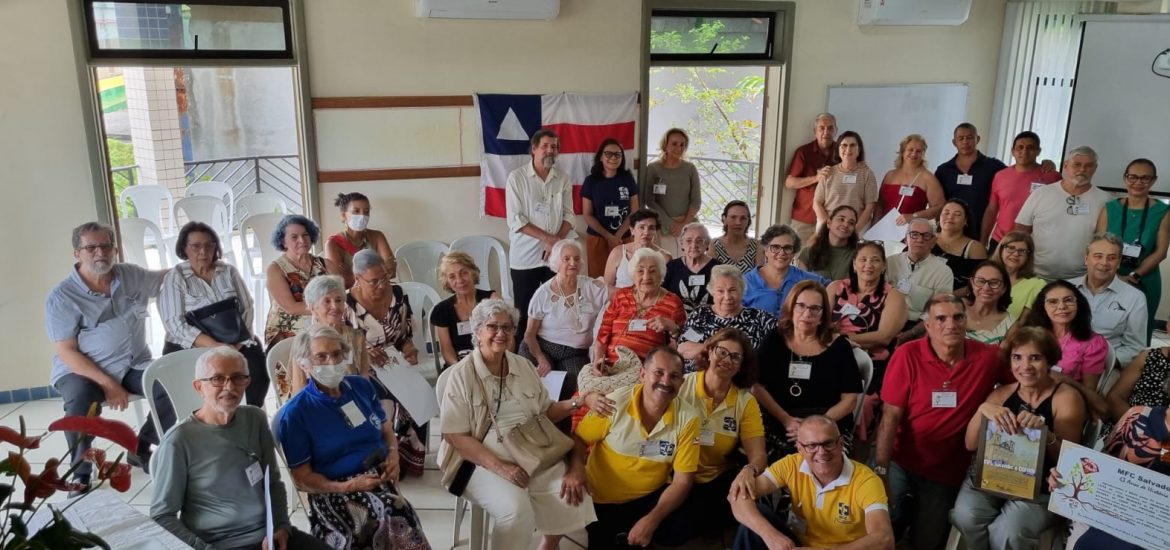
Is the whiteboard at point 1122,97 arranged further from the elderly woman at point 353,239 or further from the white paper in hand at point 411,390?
the white paper in hand at point 411,390

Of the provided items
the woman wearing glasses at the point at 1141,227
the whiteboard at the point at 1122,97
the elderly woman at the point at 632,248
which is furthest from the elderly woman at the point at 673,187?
the whiteboard at the point at 1122,97

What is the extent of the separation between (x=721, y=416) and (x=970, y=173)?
3.59 meters

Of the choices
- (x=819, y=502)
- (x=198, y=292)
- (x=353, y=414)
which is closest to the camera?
(x=819, y=502)

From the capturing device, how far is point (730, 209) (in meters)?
4.71

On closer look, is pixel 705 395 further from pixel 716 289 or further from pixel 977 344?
pixel 977 344

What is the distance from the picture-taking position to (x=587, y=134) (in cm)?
588

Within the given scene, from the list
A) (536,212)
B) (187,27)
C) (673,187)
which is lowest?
(536,212)

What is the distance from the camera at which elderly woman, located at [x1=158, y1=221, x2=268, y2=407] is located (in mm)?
3930

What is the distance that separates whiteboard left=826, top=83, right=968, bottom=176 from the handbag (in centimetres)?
464

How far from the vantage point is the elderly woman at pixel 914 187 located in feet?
18.5

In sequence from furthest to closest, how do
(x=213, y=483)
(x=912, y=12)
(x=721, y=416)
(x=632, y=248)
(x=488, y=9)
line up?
1. (x=912, y=12)
2. (x=488, y=9)
3. (x=632, y=248)
4. (x=721, y=416)
5. (x=213, y=483)

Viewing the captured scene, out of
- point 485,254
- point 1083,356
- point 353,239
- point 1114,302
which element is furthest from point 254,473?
point 1114,302

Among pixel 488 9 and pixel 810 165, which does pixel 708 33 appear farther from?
pixel 488 9

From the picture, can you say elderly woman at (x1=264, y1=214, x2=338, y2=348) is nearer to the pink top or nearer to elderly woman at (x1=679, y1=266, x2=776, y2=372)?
elderly woman at (x1=679, y1=266, x2=776, y2=372)
